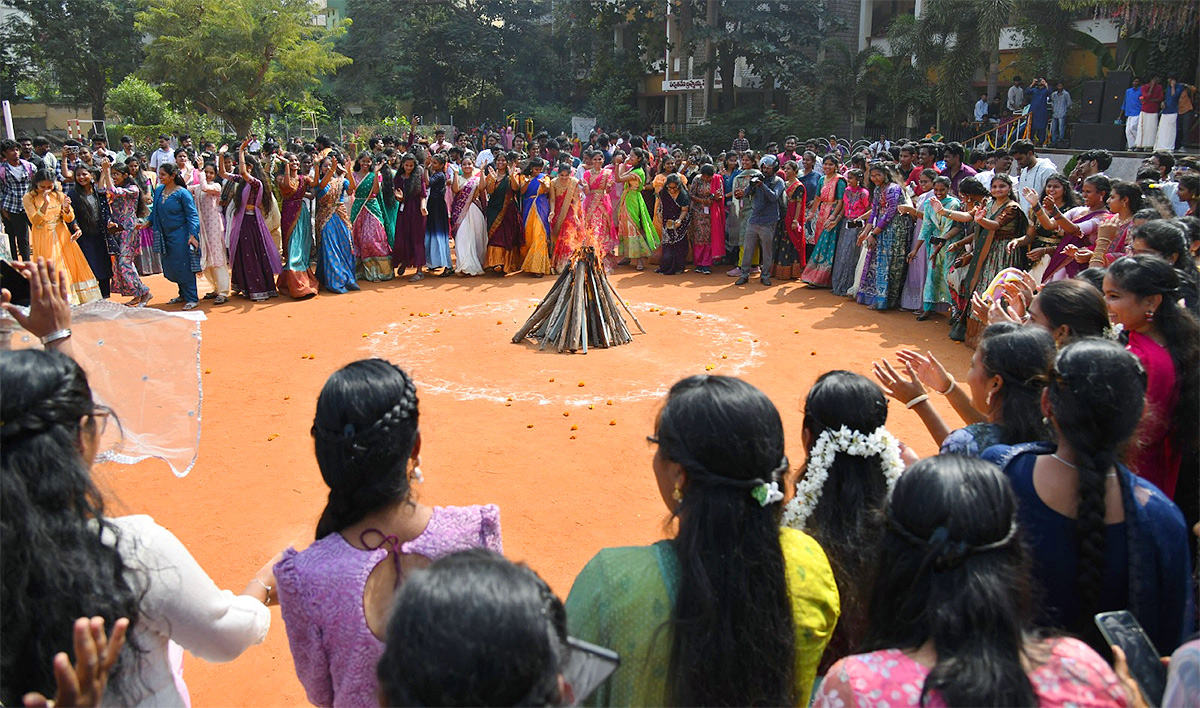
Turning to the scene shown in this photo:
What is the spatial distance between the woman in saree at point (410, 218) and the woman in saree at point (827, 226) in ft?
17.9

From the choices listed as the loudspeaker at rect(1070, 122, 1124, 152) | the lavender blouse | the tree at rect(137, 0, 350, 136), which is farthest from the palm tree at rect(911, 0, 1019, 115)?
the lavender blouse

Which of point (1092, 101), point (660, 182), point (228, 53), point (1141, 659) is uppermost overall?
point (228, 53)

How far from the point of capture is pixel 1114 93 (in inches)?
691

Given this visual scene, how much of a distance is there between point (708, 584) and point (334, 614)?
86 cm

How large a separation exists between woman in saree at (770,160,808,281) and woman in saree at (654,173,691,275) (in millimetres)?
1397

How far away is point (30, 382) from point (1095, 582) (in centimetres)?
246

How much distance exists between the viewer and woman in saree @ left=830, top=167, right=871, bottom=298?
10.3 m

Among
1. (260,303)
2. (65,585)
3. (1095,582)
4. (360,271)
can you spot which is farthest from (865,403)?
(360,271)

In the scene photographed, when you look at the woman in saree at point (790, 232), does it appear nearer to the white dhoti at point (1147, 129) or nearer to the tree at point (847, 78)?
the white dhoti at point (1147, 129)

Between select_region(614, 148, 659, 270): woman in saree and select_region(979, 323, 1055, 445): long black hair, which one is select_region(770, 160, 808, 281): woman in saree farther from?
select_region(979, 323, 1055, 445): long black hair

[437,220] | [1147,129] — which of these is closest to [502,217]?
[437,220]

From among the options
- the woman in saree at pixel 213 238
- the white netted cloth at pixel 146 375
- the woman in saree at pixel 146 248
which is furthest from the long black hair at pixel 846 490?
the woman in saree at pixel 146 248

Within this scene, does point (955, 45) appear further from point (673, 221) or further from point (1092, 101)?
point (673, 221)

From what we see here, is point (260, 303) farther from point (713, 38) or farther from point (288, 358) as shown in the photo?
point (713, 38)
